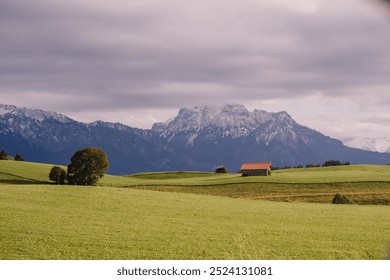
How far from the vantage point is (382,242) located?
27312mm

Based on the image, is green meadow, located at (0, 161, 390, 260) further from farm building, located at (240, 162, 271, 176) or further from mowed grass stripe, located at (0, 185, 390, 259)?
farm building, located at (240, 162, 271, 176)

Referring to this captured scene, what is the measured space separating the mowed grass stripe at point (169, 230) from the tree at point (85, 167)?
3139 centimetres

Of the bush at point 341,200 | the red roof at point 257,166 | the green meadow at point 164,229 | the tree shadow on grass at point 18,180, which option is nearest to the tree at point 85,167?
the tree shadow on grass at point 18,180

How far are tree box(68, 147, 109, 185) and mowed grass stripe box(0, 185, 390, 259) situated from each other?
103 ft

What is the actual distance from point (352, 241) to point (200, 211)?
17.8m

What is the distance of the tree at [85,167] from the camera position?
81.7 metres

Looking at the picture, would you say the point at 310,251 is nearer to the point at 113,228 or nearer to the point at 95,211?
the point at 113,228

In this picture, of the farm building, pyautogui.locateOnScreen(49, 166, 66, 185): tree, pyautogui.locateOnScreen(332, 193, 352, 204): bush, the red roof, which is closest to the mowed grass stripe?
pyautogui.locateOnScreen(332, 193, 352, 204): bush

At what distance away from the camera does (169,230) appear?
30.0 m

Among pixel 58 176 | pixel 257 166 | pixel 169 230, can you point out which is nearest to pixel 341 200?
pixel 169 230

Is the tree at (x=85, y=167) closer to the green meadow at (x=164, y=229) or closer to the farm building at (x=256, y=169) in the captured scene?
the green meadow at (x=164, y=229)

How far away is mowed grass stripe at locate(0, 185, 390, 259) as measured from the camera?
22.6 metres

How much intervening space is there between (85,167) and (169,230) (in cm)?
5461
